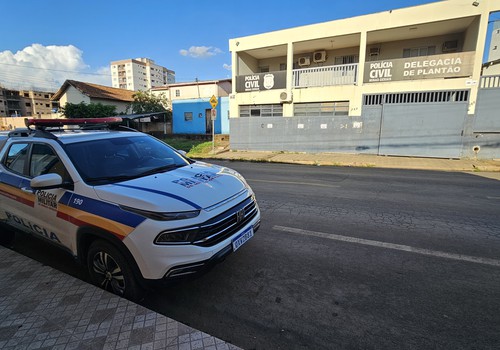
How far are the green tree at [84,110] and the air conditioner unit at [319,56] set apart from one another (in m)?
21.5

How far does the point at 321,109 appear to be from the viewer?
16.0 meters

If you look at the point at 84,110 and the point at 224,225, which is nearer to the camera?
the point at 224,225

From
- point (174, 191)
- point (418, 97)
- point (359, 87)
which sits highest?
point (359, 87)

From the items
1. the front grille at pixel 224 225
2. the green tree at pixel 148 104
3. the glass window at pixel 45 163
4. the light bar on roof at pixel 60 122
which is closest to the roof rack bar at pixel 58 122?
the light bar on roof at pixel 60 122

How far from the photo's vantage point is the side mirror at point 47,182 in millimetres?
2648

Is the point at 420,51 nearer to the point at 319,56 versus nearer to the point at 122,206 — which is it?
the point at 319,56

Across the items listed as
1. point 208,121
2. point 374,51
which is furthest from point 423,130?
point 208,121

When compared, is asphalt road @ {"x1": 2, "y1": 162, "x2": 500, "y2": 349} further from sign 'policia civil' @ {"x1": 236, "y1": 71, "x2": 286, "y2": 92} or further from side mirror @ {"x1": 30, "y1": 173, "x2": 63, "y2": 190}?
sign 'policia civil' @ {"x1": 236, "y1": 71, "x2": 286, "y2": 92}

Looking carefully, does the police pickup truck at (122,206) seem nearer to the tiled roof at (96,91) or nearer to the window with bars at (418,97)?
the window with bars at (418,97)

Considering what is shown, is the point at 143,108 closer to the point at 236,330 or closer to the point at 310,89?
the point at 310,89

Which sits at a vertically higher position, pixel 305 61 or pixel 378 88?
pixel 305 61

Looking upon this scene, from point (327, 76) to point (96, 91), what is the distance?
95.2 ft

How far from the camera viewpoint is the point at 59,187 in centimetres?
276

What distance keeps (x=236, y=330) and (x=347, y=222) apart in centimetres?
312
